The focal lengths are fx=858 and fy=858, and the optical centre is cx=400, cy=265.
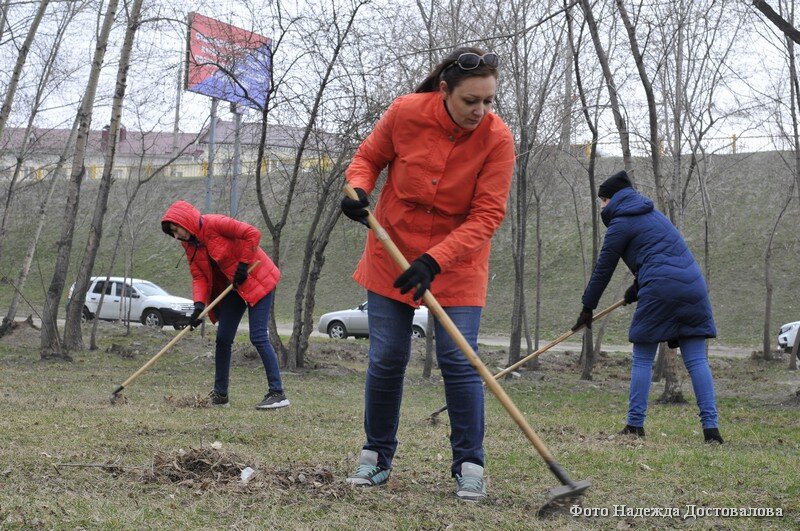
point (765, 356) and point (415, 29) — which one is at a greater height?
point (415, 29)

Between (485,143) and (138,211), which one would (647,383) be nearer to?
(485,143)

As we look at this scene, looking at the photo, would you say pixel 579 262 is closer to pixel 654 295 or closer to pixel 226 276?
pixel 226 276

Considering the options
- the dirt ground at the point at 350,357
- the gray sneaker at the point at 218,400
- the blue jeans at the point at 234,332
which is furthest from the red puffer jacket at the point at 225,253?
the dirt ground at the point at 350,357

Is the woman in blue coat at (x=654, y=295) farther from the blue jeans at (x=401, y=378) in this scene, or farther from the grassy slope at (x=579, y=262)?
the grassy slope at (x=579, y=262)

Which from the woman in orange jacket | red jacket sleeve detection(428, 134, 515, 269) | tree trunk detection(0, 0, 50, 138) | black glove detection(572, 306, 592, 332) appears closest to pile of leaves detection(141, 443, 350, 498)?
the woman in orange jacket

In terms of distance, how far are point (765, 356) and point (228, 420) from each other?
13.3 metres

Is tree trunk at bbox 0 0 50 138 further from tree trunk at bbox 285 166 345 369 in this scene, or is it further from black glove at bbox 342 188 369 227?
black glove at bbox 342 188 369 227

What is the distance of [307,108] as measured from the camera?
38.3ft

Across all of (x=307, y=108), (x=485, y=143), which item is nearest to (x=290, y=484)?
(x=485, y=143)

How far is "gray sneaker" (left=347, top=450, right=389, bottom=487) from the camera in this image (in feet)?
12.7

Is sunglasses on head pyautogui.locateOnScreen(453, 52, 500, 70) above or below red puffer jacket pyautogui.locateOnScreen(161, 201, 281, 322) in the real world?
above

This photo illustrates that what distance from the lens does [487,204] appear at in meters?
3.80

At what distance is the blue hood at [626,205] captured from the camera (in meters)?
6.02

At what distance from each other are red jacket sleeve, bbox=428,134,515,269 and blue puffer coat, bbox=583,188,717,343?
219 cm
